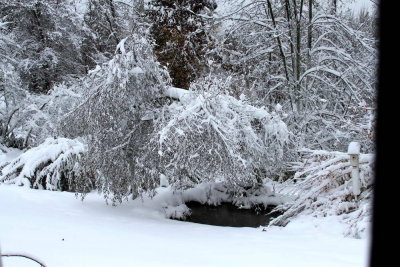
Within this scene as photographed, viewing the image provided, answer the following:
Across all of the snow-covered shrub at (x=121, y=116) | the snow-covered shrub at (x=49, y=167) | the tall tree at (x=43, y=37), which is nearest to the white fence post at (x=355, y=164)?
the snow-covered shrub at (x=121, y=116)

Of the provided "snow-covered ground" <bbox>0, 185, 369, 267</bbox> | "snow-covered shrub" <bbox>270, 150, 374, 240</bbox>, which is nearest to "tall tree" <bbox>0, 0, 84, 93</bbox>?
"snow-covered ground" <bbox>0, 185, 369, 267</bbox>

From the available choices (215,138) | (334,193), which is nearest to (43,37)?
(215,138)

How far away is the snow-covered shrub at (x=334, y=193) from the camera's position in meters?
7.28

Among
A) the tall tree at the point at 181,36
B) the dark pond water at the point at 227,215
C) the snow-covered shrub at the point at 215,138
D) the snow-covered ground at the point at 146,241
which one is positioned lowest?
the dark pond water at the point at 227,215

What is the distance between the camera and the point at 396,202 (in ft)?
4.10

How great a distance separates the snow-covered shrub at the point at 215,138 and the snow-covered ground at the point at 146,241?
1.28 m

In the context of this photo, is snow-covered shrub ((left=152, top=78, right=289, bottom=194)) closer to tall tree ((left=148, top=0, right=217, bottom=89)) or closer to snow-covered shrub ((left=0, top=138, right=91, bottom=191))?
snow-covered shrub ((left=0, top=138, right=91, bottom=191))

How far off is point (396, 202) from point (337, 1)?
16015mm

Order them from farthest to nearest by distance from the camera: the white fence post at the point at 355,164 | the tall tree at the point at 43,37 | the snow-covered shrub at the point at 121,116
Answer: the tall tree at the point at 43,37
the snow-covered shrub at the point at 121,116
the white fence post at the point at 355,164

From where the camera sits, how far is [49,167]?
11281 mm

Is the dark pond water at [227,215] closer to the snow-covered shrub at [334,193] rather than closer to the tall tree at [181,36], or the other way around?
the snow-covered shrub at [334,193]

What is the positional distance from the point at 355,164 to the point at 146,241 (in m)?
3.70

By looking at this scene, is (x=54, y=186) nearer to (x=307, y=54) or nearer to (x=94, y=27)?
(x=307, y=54)

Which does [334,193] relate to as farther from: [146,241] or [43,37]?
[43,37]
